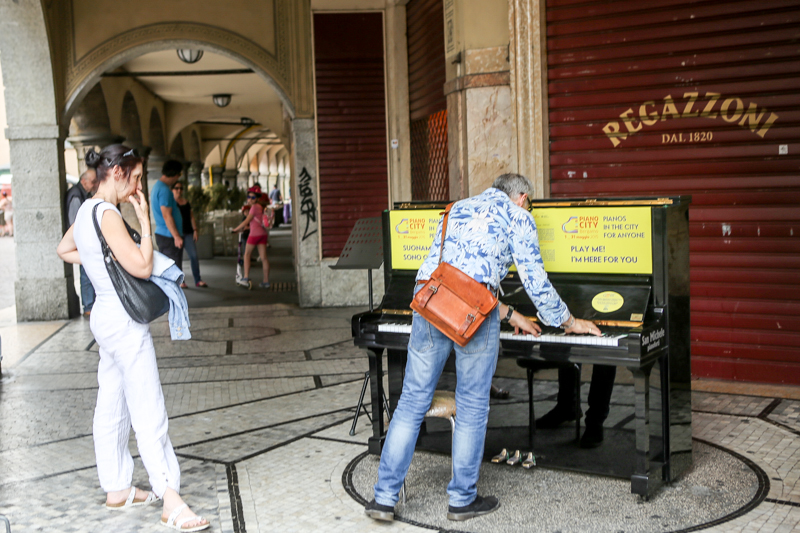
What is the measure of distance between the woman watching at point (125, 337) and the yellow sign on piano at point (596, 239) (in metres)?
1.87

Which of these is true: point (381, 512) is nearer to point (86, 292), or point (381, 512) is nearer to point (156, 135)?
point (86, 292)

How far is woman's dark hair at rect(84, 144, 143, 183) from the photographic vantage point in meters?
3.48

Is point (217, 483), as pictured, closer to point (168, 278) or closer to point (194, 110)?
point (168, 278)

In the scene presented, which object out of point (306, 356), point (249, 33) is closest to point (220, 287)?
point (249, 33)

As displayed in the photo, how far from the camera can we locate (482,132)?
6.20 meters

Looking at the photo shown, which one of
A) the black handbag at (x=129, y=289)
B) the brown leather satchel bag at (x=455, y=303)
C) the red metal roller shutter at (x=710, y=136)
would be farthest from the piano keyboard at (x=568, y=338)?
the red metal roller shutter at (x=710, y=136)

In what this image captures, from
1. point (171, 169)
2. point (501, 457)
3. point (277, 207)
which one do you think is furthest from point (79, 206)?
point (277, 207)

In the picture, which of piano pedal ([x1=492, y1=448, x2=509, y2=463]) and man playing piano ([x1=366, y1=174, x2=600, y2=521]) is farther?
piano pedal ([x1=492, y1=448, x2=509, y2=463])

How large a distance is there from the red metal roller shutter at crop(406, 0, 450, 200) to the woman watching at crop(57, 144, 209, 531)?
4655 mm

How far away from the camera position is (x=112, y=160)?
348 cm

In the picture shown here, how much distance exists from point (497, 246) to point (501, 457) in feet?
4.20

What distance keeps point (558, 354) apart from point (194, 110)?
18.5 meters

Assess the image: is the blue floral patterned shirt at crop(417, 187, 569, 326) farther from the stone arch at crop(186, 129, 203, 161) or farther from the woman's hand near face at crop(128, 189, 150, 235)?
the stone arch at crop(186, 129, 203, 161)

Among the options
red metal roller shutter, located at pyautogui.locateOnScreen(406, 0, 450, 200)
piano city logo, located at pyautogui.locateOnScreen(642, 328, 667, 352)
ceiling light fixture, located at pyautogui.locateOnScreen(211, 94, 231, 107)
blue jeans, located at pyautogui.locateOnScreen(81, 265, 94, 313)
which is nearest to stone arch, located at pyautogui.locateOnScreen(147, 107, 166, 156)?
ceiling light fixture, located at pyautogui.locateOnScreen(211, 94, 231, 107)
